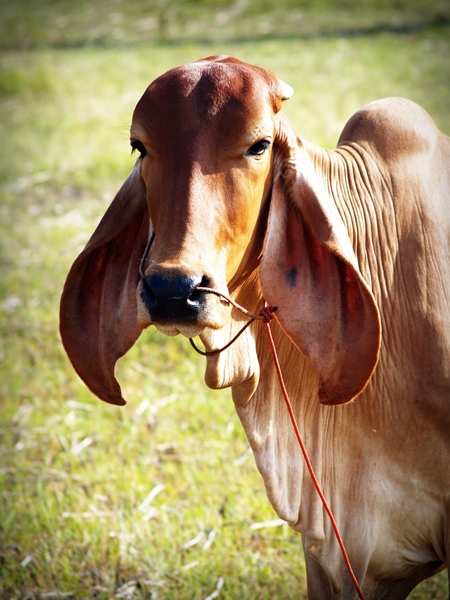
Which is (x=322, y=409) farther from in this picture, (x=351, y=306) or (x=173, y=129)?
(x=173, y=129)

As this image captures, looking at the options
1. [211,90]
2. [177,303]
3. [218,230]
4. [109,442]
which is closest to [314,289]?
[218,230]

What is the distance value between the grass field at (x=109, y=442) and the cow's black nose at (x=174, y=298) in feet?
2.45

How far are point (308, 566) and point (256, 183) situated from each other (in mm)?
1269

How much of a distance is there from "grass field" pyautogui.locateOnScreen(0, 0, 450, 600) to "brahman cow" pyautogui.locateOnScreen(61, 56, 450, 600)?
46 centimetres

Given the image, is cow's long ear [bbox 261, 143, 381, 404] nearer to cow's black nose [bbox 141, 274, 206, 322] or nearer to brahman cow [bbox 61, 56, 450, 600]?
brahman cow [bbox 61, 56, 450, 600]

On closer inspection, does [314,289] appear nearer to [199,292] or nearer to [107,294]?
[199,292]

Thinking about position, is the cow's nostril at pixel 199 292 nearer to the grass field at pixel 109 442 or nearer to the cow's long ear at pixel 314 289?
the cow's long ear at pixel 314 289

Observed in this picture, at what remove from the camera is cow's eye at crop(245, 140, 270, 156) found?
6.72ft

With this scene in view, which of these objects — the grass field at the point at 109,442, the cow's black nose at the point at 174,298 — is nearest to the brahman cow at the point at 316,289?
the cow's black nose at the point at 174,298

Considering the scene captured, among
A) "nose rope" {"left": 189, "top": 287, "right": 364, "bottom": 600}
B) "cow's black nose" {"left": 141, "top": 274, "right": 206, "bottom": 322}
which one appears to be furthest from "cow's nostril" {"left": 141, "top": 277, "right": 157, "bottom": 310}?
"nose rope" {"left": 189, "top": 287, "right": 364, "bottom": 600}

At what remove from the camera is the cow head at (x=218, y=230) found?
6.33ft

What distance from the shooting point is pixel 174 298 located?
6.04ft

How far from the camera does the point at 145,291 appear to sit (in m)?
1.91

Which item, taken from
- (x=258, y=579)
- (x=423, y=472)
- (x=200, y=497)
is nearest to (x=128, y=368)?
(x=200, y=497)
